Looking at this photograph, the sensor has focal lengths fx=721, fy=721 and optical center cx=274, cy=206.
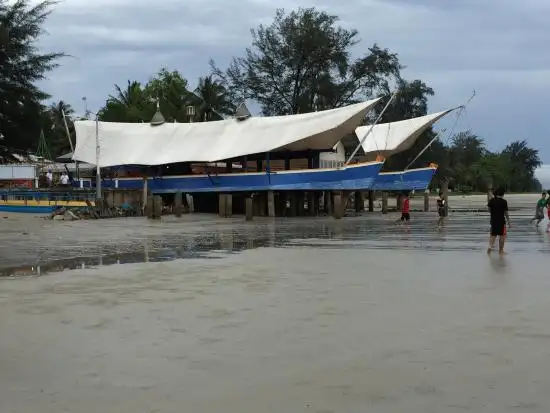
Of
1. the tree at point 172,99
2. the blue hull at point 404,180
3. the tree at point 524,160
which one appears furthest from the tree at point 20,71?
the tree at point 524,160

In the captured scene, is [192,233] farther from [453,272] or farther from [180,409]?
[180,409]

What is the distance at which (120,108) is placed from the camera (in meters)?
62.8

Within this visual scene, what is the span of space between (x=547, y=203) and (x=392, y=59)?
133ft

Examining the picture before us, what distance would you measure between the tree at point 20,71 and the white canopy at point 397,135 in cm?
2431

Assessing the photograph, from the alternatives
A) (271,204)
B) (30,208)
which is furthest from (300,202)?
(30,208)

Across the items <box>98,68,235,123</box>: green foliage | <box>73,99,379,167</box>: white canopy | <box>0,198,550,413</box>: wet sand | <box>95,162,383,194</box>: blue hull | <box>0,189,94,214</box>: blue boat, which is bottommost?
<box>0,198,550,413</box>: wet sand

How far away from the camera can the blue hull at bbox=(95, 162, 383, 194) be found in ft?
116

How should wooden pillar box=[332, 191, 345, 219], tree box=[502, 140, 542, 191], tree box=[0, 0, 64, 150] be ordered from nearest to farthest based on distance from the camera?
tree box=[0, 0, 64, 150] → wooden pillar box=[332, 191, 345, 219] → tree box=[502, 140, 542, 191]

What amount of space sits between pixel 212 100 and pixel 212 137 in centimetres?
2254

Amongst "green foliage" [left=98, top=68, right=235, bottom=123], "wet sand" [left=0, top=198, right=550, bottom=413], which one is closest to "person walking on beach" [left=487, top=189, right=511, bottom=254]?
"wet sand" [left=0, top=198, right=550, bottom=413]

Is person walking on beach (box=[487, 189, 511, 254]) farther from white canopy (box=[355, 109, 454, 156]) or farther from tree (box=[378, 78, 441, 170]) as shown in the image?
tree (box=[378, 78, 441, 170])

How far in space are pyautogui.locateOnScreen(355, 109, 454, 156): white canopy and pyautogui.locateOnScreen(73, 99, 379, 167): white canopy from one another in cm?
966

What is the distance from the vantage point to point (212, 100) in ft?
202

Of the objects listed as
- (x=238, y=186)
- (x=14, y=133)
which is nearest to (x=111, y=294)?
(x=14, y=133)
